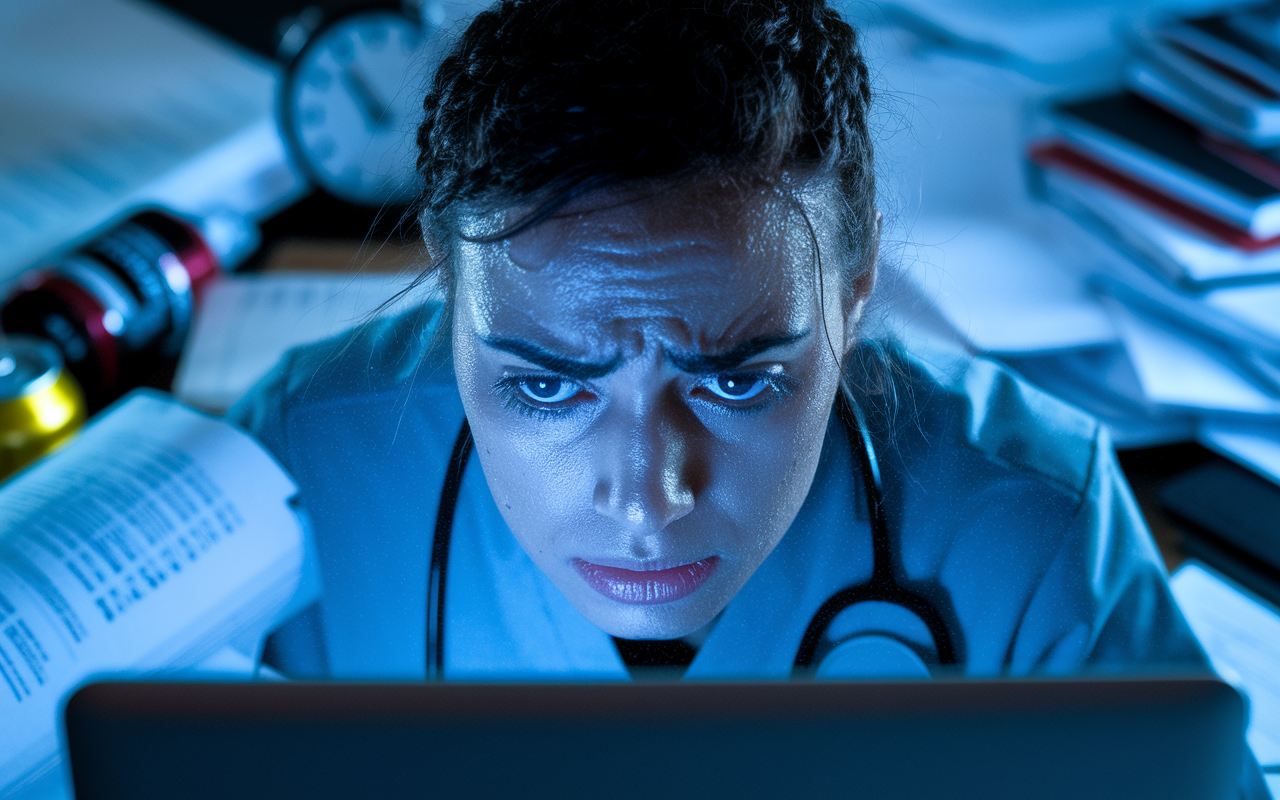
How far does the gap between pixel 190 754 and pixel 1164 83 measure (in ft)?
2.74

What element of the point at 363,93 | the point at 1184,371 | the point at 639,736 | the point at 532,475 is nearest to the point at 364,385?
the point at 532,475

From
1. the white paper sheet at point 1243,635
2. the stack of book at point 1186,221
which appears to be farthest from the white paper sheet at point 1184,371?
the white paper sheet at point 1243,635

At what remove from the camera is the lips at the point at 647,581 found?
0.35 metres

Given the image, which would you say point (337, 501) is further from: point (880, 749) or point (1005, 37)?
point (1005, 37)

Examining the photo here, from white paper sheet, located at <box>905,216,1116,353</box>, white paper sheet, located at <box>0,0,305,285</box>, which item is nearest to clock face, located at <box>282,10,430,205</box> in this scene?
white paper sheet, located at <box>0,0,305,285</box>

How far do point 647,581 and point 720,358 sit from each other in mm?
85

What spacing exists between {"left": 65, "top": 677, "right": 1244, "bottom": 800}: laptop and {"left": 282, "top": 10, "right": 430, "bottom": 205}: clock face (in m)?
0.52

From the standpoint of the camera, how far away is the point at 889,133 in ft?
1.16

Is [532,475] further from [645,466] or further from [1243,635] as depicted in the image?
[1243,635]

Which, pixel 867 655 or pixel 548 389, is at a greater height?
pixel 548 389

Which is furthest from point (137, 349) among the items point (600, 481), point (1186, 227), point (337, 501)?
point (1186, 227)

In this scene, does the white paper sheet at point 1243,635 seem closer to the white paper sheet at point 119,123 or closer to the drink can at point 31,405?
the drink can at point 31,405

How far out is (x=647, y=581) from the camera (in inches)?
13.9

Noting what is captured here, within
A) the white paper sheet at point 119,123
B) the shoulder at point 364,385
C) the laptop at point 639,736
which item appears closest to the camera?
the laptop at point 639,736
